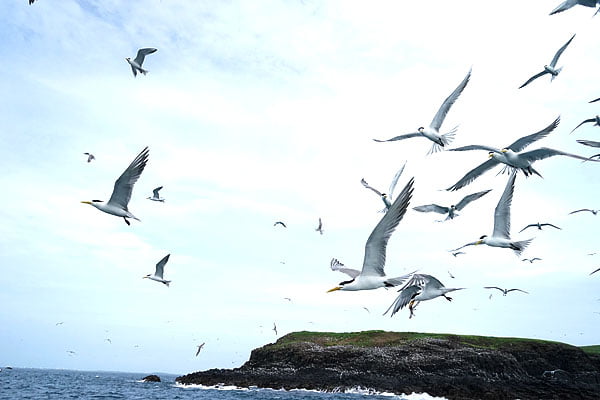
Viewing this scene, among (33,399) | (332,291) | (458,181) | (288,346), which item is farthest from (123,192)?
(288,346)

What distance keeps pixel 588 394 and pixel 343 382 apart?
17.5 metres

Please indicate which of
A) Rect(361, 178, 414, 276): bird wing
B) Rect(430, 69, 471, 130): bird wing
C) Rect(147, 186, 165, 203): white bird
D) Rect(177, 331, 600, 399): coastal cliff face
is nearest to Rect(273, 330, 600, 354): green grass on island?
Rect(177, 331, 600, 399): coastal cliff face

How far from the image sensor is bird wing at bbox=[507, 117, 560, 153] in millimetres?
15812

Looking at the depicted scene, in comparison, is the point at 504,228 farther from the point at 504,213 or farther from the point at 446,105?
the point at 446,105

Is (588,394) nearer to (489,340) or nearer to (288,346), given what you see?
A: (489,340)

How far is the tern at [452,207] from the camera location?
1880cm

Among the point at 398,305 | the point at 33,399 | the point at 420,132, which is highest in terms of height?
the point at 420,132

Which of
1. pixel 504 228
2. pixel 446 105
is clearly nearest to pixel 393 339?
pixel 504 228

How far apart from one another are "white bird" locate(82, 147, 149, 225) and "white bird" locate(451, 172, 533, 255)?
33.7 feet

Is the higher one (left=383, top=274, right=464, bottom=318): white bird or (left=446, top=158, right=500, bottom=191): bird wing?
(left=446, top=158, right=500, bottom=191): bird wing

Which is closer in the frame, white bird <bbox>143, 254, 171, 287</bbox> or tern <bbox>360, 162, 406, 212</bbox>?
tern <bbox>360, 162, 406, 212</bbox>

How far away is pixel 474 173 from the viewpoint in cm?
1802

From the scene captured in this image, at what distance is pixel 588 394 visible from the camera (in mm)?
37656

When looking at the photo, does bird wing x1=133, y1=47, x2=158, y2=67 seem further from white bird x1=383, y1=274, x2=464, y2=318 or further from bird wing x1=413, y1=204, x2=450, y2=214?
white bird x1=383, y1=274, x2=464, y2=318
